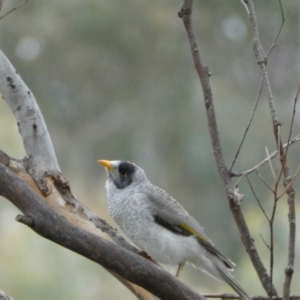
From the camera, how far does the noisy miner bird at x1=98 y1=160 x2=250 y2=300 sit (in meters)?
3.11

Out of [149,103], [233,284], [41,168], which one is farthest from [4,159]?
[149,103]

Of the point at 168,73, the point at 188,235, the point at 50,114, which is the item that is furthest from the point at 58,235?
the point at 168,73

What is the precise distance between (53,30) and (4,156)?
610 cm

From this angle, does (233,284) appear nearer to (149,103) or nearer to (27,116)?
(27,116)

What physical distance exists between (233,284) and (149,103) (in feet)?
18.2

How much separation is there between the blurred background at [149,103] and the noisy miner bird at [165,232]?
126 inches

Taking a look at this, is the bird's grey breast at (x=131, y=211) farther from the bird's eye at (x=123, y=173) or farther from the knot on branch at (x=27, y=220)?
the knot on branch at (x=27, y=220)

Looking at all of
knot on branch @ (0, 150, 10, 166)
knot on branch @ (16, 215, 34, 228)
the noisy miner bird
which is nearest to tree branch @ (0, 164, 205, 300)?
knot on branch @ (16, 215, 34, 228)

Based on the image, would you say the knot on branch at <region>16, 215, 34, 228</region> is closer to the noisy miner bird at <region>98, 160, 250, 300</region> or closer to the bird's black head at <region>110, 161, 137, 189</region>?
the noisy miner bird at <region>98, 160, 250, 300</region>

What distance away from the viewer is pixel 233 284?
2.91 m

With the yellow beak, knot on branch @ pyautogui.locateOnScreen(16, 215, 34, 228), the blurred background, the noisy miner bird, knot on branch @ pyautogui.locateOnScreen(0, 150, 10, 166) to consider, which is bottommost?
knot on branch @ pyautogui.locateOnScreen(16, 215, 34, 228)

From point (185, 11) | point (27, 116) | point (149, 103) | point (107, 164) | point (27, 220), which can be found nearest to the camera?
point (27, 220)

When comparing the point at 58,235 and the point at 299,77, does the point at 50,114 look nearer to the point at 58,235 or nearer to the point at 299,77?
the point at 299,77

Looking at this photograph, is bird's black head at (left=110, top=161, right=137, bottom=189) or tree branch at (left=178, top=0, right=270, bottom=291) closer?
tree branch at (left=178, top=0, right=270, bottom=291)
